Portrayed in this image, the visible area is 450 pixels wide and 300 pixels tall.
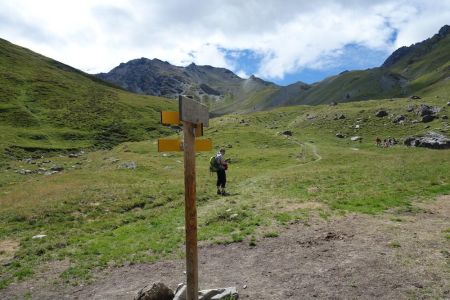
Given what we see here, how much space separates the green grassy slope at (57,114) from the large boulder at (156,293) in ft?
241

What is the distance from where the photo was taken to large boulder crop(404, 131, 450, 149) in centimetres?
6442

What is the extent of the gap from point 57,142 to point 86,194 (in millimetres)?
73301

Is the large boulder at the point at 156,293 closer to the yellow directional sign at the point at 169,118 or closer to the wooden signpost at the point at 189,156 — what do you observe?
the wooden signpost at the point at 189,156

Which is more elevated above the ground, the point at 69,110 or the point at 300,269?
the point at 69,110

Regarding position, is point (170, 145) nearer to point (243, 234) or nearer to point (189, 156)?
point (189, 156)

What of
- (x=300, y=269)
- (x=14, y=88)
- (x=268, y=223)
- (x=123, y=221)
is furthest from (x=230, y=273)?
(x=14, y=88)

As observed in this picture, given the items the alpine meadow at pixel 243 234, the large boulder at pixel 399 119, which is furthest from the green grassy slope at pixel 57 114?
the large boulder at pixel 399 119

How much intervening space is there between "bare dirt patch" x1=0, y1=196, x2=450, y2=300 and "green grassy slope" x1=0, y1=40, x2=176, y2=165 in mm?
70104

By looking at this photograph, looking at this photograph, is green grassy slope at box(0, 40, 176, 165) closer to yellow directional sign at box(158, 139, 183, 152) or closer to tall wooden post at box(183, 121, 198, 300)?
yellow directional sign at box(158, 139, 183, 152)

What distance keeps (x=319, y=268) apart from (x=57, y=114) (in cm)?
12426

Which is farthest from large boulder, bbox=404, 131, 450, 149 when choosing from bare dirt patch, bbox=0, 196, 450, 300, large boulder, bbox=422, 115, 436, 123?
bare dirt patch, bbox=0, 196, 450, 300

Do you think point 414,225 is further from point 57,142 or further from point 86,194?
point 57,142

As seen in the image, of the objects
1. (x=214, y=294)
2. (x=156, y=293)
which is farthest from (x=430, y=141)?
(x=156, y=293)

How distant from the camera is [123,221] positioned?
26.4 meters
